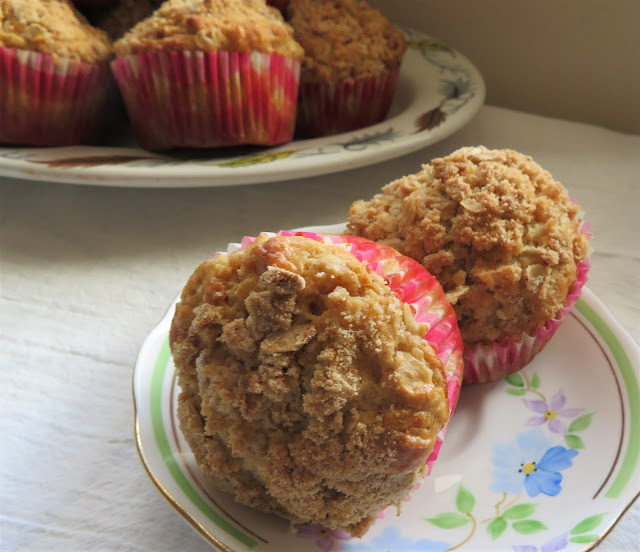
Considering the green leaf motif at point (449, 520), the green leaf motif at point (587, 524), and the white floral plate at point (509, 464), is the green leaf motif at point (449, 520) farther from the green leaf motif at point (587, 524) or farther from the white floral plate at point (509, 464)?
the green leaf motif at point (587, 524)

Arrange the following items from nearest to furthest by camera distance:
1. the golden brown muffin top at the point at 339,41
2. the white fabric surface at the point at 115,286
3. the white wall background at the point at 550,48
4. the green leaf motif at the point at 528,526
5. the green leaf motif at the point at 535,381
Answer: the green leaf motif at the point at 528,526 < the white fabric surface at the point at 115,286 < the green leaf motif at the point at 535,381 < the golden brown muffin top at the point at 339,41 < the white wall background at the point at 550,48

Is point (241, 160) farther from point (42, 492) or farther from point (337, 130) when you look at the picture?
point (42, 492)

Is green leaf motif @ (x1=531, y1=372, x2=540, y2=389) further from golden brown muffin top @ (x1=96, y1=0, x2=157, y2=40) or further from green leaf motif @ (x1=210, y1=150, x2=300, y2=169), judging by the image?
golden brown muffin top @ (x1=96, y1=0, x2=157, y2=40)

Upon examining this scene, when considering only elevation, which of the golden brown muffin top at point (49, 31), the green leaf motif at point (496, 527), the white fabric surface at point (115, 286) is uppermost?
A: the golden brown muffin top at point (49, 31)

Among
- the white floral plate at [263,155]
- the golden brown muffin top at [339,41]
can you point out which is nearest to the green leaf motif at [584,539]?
the white floral plate at [263,155]

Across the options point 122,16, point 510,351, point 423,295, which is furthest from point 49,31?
point 510,351

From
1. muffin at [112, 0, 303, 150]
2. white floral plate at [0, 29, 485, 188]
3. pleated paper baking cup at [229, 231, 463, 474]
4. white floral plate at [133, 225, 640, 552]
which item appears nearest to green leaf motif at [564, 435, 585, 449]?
white floral plate at [133, 225, 640, 552]
